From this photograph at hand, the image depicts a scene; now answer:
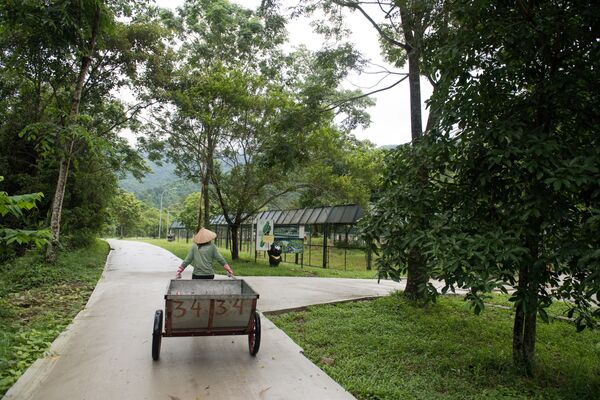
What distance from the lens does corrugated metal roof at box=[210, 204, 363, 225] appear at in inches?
666

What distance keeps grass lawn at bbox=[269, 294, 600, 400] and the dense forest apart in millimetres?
515

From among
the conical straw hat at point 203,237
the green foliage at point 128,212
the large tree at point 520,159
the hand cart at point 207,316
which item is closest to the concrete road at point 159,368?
the hand cart at point 207,316

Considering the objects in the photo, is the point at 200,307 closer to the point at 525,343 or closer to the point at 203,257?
the point at 203,257

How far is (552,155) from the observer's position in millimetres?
3828

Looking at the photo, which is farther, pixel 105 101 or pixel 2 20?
pixel 105 101

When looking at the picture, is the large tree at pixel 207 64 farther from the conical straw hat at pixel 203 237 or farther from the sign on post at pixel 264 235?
the conical straw hat at pixel 203 237

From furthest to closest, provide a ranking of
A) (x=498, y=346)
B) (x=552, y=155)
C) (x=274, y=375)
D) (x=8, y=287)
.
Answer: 1. (x=8, y=287)
2. (x=498, y=346)
3. (x=274, y=375)
4. (x=552, y=155)

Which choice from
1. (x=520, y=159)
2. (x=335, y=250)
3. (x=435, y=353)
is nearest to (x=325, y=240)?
(x=335, y=250)

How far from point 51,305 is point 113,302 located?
1093 mm

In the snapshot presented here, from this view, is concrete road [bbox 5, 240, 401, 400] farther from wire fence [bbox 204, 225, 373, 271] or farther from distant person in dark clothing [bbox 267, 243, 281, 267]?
wire fence [bbox 204, 225, 373, 271]

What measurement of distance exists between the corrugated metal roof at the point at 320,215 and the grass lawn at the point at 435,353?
28.0 feet

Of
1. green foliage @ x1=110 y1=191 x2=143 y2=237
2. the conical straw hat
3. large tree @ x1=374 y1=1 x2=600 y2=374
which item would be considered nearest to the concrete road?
the conical straw hat

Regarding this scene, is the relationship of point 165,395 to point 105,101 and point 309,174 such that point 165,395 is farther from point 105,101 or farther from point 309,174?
point 105,101

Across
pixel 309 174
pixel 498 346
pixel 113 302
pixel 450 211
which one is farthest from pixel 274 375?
pixel 309 174
